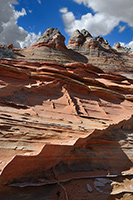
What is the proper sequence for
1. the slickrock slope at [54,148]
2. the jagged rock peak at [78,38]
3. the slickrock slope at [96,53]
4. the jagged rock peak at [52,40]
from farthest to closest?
the jagged rock peak at [78,38] → the slickrock slope at [96,53] → the jagged rock peak at [52,40] → the slickrock slope at [54,148]

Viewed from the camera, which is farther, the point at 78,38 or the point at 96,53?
the point at 78,38

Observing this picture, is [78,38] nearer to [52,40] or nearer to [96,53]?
[96,53]

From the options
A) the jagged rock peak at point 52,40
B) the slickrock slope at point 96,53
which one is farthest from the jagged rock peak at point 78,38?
the jagged rock peak at point 52,40

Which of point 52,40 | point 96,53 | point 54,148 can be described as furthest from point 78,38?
point 54,148

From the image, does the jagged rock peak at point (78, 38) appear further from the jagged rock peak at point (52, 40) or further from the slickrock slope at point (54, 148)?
the slickrock slope at point (54, 148)

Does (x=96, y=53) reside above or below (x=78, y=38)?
below

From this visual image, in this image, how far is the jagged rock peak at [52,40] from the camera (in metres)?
23.8

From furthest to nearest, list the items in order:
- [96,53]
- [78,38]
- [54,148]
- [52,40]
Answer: [78,38] < [96,53] < [52,40] < [54,148]

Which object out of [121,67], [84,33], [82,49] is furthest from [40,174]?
[84,33]

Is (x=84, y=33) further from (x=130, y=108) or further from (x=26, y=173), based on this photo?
(x=26, y=173)

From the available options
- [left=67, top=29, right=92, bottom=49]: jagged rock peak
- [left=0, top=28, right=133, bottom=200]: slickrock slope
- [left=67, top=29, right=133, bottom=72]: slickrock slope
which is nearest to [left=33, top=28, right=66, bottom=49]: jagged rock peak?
[left=67, top=29, right=133, bottom=72]: slickrock slope

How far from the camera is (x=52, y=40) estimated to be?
2433cm

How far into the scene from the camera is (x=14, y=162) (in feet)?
10.6

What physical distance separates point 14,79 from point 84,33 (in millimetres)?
36176
